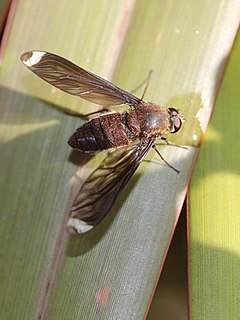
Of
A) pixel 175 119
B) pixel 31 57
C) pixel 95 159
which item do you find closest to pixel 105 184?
pixel 95 159

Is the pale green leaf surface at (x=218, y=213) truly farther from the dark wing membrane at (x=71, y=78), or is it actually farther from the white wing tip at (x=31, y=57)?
the white wing tip at (x=31, y=57)

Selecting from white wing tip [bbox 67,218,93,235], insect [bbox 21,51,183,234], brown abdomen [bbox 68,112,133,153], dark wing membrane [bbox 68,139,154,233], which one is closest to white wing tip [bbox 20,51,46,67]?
insect [bbox 21,51,183,234]

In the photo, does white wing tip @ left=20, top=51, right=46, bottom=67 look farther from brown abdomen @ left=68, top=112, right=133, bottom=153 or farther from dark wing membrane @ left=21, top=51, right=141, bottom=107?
brown abdomen @ left=68, top=112, right=133, bottom=153

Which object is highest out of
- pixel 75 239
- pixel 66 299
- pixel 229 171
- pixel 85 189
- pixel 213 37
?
pixel 213 37

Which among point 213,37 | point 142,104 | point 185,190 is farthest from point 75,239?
point 213,37

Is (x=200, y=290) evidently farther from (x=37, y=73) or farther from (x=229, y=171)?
(x=37, y=73)

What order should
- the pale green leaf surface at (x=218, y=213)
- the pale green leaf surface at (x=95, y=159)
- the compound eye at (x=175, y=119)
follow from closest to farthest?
the pale green leaf surface at (x=218, y=213), the pale green leaf surface at (x=95, y=159), the compound eye at (x=175, y=119)

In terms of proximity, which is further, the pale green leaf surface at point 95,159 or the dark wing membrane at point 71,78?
the dark wing membrane at point 71,78

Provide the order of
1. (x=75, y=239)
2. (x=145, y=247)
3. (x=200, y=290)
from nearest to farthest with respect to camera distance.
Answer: (x=200, y=290)
(x=145, y=247)
(x=75, y=239)

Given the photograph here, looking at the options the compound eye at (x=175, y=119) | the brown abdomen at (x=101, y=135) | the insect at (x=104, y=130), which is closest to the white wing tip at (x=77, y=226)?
Answer: the insect at (x=104, y=130)
